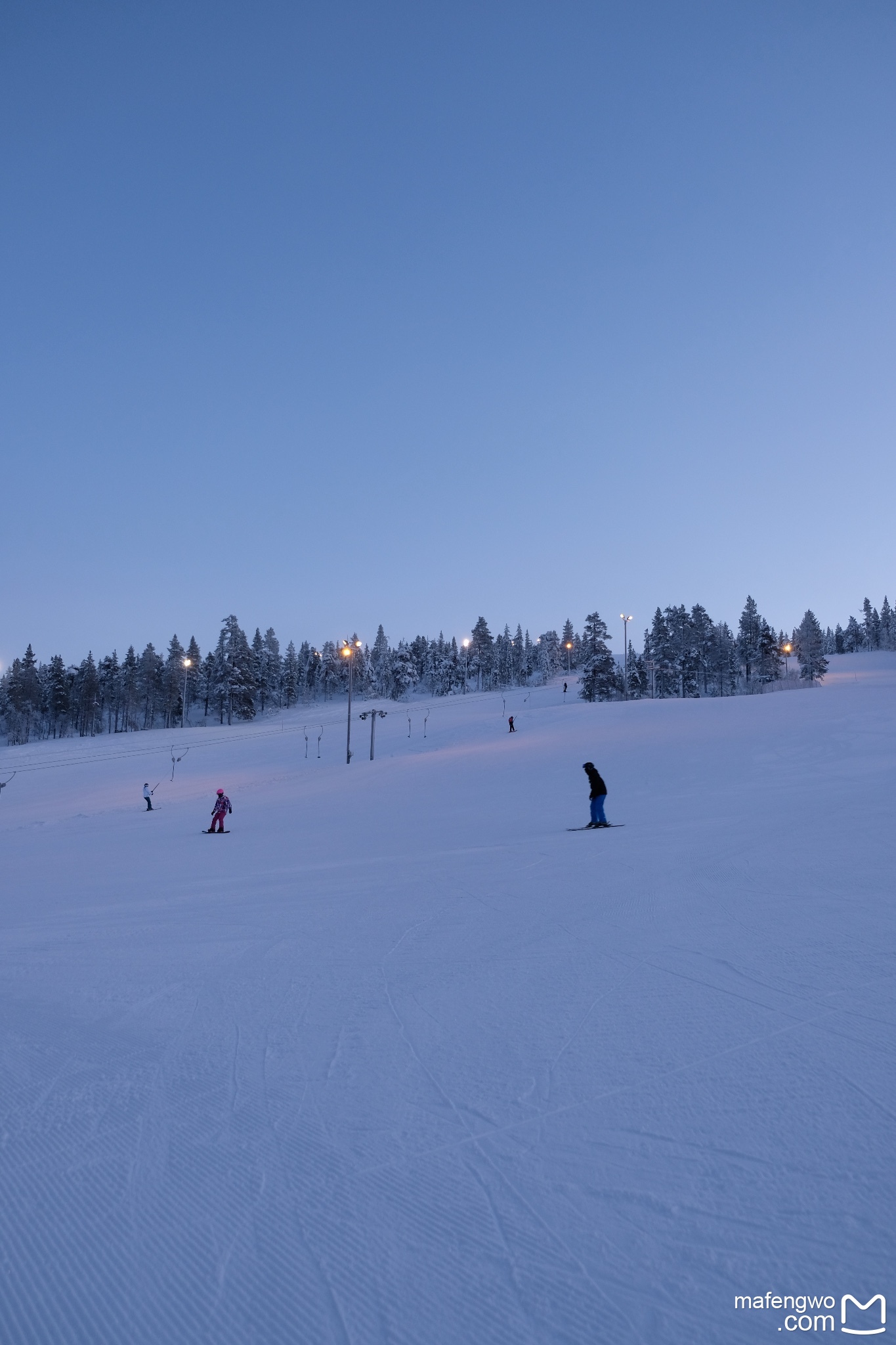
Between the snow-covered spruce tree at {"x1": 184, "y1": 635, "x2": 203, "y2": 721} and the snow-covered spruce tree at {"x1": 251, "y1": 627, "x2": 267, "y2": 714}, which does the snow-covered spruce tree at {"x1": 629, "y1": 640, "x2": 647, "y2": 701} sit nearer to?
the snow-covered spruce tree at {"x1": 251, "y1": 627, "x2": 267, "y2": 714}

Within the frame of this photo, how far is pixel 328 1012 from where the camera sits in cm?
480

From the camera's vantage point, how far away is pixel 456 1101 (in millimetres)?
3492

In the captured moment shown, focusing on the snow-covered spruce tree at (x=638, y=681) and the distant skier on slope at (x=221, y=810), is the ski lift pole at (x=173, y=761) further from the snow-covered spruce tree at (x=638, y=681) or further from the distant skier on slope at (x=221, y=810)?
the snow-covered spruce tree at (x=638, y=681)

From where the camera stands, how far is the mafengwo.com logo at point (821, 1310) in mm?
2123

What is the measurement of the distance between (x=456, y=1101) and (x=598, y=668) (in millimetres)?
75399

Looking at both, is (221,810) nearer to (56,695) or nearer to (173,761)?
(173,761)

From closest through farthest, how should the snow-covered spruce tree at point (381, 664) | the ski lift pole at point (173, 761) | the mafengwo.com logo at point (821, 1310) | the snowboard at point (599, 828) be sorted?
the mafengwo.com logo at point (821, 1310)
the snowboard at point (599, 828)
the ski lift pole at point (173, 761)
the snow-covered spruce tree at point (381, 664)

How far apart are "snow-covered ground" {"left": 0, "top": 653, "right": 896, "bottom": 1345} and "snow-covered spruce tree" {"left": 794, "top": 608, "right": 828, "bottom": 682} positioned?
285 feet

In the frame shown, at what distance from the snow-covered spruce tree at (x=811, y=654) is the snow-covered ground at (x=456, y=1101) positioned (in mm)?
87018

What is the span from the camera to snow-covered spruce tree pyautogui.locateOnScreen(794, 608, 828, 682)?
87.4 m

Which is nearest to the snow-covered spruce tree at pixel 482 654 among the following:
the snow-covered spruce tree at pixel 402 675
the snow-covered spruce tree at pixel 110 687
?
the snow-covered spruce tree at pixel 402 675

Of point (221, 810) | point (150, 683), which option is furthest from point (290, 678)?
point (221, 810)

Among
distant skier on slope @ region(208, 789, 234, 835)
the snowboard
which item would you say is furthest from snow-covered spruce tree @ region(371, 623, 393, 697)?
the snowboard

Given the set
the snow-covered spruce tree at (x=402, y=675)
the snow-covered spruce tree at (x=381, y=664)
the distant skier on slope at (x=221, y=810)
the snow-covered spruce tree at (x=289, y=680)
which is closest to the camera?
the distant skier on slope at (x=221, y=810)
